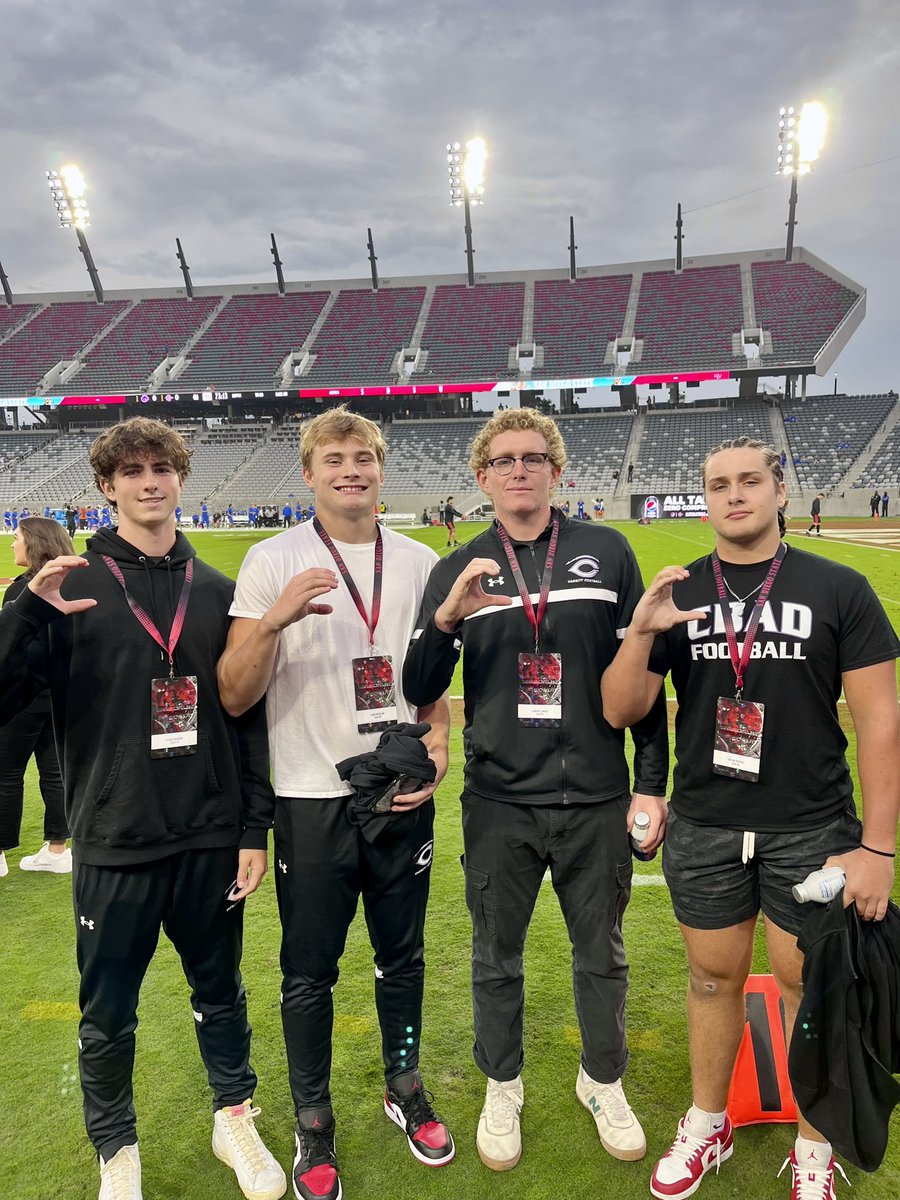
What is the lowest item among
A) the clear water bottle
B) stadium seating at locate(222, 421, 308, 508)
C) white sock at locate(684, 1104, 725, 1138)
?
white sock at locate(684, 1104, 725, 1138)

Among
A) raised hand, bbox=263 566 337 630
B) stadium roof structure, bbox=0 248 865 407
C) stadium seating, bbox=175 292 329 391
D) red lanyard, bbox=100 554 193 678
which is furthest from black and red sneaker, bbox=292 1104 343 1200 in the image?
stadium seating, bbox=175 292 329 391

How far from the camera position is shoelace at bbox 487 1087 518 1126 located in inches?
108

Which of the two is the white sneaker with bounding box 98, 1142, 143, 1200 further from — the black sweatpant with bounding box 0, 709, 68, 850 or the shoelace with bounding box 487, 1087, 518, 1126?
the black sweatpant with bounding box 0, 709, 68, 850

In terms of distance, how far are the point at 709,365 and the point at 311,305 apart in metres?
29.9

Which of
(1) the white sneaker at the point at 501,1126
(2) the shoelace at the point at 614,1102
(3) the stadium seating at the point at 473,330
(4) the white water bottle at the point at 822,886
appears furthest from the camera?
(3) the stadium seating at the point at 473,330

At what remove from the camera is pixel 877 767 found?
2330mm

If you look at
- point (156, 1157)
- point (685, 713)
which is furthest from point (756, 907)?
point (156, 1157)

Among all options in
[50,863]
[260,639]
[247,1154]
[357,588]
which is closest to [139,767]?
[260,639]

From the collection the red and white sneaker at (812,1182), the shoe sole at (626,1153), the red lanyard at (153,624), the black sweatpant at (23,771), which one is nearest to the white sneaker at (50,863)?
the black sweatpant at (23,771)

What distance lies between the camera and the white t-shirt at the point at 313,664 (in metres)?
2.56

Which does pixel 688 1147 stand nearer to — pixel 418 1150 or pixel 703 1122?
pixel 703 1122

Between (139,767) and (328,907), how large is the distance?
2.60 feet

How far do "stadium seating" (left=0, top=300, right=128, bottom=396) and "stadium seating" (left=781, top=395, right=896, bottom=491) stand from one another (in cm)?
4973

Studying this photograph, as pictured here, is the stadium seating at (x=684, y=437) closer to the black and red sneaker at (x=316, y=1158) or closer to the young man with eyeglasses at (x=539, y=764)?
the young man with eyeglasses at (x=539, y=764)
